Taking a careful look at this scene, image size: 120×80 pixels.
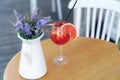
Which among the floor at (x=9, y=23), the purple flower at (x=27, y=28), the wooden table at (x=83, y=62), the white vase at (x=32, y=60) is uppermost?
the purple flower at (x=27, y=28)

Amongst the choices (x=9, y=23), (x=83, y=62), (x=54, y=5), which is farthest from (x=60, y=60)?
(x=54, y=5)

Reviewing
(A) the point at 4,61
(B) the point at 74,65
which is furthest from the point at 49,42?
(A) the point at 4,61

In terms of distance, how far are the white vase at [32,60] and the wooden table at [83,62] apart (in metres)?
0.05

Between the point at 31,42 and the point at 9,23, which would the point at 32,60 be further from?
the point at 9,23

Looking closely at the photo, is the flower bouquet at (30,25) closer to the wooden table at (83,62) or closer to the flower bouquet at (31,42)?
the flower bouquet at (31,42)

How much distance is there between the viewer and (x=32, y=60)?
1.12 meters

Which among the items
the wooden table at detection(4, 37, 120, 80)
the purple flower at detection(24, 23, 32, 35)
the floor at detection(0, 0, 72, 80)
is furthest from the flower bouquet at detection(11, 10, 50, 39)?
the floor at detection(0, 0, 72, 80)

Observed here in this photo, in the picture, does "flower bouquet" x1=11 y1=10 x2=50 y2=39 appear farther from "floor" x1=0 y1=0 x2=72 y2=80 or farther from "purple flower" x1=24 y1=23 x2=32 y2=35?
"floor" x1=0 y1=0 x2=72 y2=80

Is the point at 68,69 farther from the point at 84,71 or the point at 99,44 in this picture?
the point at 99,44

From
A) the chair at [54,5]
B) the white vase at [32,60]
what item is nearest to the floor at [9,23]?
the chair at [54,5]

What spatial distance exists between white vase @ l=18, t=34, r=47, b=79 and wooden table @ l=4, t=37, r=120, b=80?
0.17 feet

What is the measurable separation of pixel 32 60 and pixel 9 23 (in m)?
1.96

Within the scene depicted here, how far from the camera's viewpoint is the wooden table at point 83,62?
1.20 m

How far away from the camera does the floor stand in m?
2.52
